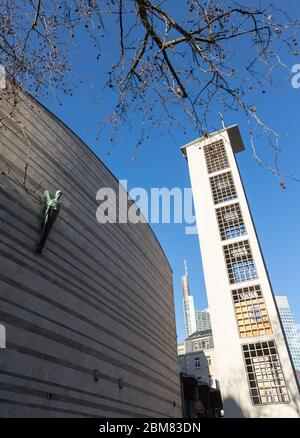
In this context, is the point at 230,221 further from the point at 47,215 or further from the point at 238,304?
the point at 47,215

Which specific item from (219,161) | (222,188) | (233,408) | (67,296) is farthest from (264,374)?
(219,161)

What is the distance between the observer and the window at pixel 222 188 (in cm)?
3534

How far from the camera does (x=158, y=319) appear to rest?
25375 millimetres

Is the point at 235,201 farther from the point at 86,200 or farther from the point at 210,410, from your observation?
the point at 210,410

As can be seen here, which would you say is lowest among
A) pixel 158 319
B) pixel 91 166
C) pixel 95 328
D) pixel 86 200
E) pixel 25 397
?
pixel 25 397

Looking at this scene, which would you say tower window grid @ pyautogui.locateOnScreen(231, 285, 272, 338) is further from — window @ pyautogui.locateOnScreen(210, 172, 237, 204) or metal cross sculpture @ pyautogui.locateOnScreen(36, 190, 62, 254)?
metal cross sculpture @ pyautogui.locateOnScreen(36, 190, 62, 254)

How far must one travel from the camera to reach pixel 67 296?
1430 cm

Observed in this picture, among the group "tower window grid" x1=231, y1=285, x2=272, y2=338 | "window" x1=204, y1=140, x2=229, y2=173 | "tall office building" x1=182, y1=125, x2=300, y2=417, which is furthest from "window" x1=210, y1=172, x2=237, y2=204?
"tower window grid" x1=231, y1=285, x2=272, y2=338

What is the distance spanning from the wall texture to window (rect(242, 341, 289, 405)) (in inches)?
259

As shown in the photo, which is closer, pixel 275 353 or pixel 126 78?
pixel 126 78

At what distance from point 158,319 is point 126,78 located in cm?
2226

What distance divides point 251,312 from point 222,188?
527 inches

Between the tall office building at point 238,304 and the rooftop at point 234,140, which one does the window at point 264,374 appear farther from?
the rooftop at point 234,140
